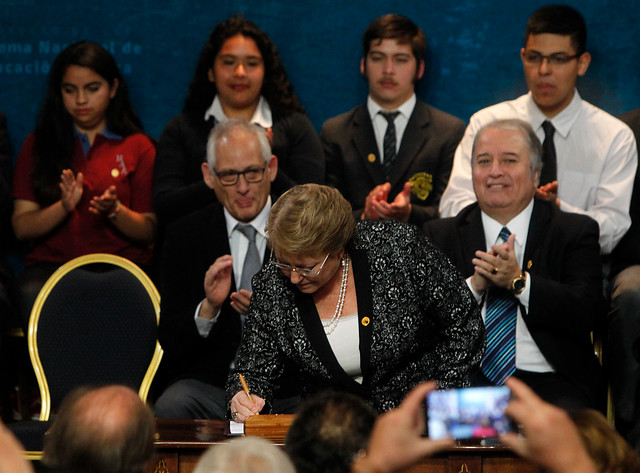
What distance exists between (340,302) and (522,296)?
0.87 meters

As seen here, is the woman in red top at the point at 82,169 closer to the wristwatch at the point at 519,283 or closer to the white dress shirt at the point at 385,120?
the white dress shirt at the point at 385,120

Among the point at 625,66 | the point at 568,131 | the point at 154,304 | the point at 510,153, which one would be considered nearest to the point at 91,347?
the point at 154,304

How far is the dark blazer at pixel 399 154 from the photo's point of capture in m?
4.80

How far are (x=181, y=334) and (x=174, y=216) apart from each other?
90cm

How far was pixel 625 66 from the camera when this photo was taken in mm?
5137

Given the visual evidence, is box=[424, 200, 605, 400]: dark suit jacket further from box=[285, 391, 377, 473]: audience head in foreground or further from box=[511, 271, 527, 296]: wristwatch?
box=[285, 391, 377, 473]: audience head in foreground

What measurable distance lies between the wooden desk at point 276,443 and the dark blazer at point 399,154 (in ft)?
6.49

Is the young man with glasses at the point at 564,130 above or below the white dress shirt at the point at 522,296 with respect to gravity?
above

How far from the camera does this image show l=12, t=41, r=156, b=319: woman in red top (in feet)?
15.9

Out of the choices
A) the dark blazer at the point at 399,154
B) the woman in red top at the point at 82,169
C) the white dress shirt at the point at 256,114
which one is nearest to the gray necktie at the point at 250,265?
the dark blazer at the point at 399,154

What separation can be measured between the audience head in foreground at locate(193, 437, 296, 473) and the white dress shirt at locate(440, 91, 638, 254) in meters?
2.88

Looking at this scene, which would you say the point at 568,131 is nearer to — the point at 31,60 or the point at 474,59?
the point at 474,59

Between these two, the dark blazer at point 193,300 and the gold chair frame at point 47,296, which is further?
the gold chair frame at point 47,296

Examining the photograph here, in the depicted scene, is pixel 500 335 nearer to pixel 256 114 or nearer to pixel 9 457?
pixel 256 114
